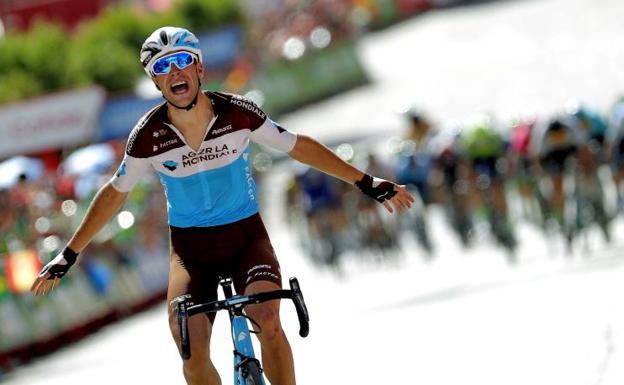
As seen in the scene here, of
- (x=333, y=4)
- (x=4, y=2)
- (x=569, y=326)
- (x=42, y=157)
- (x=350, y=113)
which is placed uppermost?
(x=4, y=2)

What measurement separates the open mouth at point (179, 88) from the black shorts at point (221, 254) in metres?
0.71

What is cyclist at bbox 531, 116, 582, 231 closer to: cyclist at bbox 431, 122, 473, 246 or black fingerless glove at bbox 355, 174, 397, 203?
cyclist at bbox 431, 122, 473, 246

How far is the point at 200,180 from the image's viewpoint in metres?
8.92

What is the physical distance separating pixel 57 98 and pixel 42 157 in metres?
0.96

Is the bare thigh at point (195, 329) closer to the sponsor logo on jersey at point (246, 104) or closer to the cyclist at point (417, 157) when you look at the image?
the sponsor logo on jersey at point (246, 104)

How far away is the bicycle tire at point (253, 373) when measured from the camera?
332 inches

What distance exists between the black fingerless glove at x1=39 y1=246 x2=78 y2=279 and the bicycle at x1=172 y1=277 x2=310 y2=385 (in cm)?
81

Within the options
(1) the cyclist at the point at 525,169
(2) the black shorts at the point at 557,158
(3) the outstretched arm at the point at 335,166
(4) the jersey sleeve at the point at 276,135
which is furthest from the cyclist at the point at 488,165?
(4) the jersey sleeve at the point at 276,135

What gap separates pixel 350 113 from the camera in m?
44.8

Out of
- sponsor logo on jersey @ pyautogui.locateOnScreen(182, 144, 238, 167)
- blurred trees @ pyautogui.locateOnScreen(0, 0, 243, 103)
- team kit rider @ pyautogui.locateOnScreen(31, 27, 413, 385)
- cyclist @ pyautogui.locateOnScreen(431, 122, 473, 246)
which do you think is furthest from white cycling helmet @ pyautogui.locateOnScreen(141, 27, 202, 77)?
blurred trees @ pyautogui.locateOnScreen(0, 0, 243, 103)

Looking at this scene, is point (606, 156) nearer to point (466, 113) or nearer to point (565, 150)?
point (565, 150)

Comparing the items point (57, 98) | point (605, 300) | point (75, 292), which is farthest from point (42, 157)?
point (605, 300)

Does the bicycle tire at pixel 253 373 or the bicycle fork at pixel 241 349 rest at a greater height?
the bicycle fork at pixel 241 349

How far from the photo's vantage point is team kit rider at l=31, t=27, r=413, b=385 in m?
8.71
